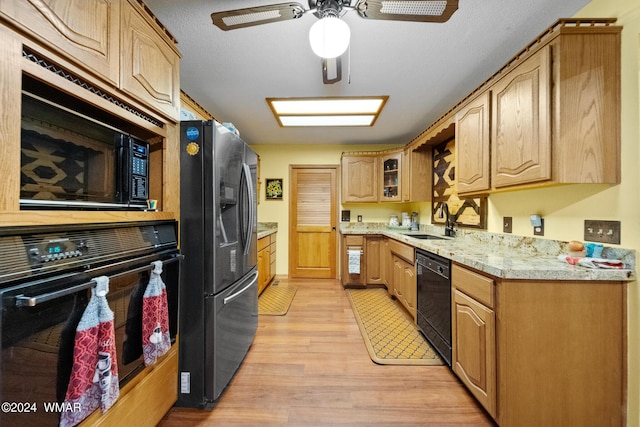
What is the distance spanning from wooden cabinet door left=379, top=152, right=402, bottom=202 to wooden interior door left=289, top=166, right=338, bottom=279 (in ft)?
2.75

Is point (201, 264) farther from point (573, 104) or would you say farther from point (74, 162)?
point (573, 104)

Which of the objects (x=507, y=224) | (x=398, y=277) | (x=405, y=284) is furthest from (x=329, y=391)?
(x=507, y=224)

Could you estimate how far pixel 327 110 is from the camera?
2865 mm

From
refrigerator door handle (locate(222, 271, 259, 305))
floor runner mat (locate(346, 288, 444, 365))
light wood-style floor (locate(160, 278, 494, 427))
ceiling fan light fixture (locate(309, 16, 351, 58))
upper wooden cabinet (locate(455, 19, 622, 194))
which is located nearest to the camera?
ceiling fan light fixture (locate(309, 16, 351, 58))

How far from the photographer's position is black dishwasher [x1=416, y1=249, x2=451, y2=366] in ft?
6.00

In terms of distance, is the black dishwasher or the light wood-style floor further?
the black dishwasher

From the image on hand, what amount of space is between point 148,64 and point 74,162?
61 centimetres

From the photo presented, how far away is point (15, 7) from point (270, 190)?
12.5 feet

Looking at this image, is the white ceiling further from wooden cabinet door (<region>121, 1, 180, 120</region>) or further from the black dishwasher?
the black dishwasher

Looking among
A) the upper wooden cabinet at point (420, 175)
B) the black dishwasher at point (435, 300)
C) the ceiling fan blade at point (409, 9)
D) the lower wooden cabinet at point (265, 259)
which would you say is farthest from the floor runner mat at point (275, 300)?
the ceiling fan blade at point (409, 9)

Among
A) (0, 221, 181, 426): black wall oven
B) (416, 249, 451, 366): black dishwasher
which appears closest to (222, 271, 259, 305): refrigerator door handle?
(0, 221, 181, 426): black wall oven

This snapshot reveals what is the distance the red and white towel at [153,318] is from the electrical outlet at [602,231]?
2315 mm

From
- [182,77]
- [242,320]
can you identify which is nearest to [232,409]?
[242,320]

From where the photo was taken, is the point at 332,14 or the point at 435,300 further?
the point at 435,300
